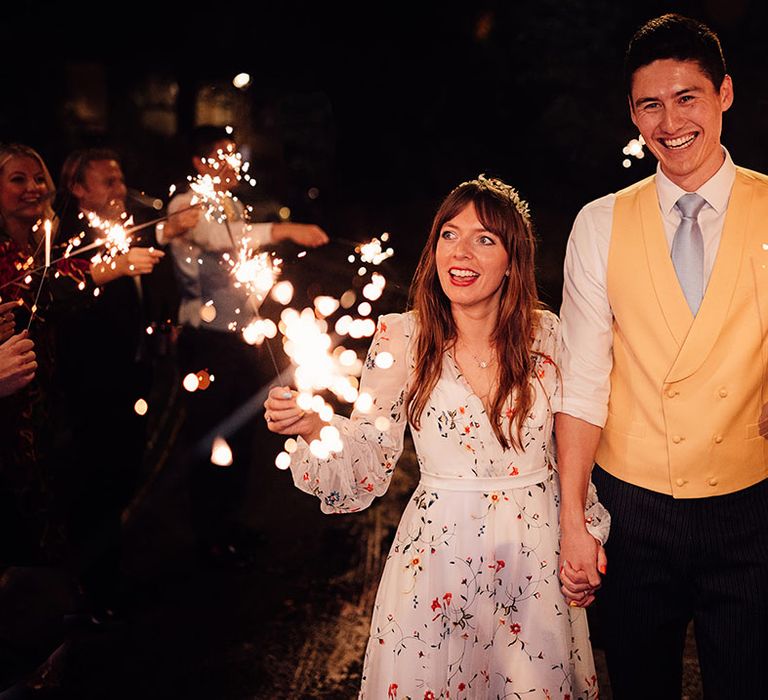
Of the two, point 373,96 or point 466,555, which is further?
point 373,96

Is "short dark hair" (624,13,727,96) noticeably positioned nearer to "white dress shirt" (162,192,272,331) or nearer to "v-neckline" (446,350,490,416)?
"v-neckline" (446,350,490,416)

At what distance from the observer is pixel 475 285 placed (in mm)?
2826

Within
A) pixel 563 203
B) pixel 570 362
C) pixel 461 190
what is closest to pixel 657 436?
pixel 570 362

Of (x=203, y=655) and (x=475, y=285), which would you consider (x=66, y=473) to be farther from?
(x=475, y=285)

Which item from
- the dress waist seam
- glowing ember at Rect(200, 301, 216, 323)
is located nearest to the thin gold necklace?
the dress waist seam

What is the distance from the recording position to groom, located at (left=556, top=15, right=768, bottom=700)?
2.48 meters

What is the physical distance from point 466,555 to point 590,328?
2.63 ft

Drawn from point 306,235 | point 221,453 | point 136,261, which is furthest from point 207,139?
Result: point 221,453

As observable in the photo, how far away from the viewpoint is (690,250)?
2.55 m

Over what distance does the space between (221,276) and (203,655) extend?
2051 millimetres

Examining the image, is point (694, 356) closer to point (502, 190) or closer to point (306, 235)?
point (502, 190)

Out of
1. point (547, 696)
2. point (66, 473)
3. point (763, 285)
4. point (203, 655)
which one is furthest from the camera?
point (66, 473)

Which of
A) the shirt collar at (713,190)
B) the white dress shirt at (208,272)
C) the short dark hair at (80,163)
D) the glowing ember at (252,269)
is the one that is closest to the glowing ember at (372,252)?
the glowing ember at (252,269)

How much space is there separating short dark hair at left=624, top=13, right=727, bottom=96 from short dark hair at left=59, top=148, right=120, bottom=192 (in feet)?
9.55
